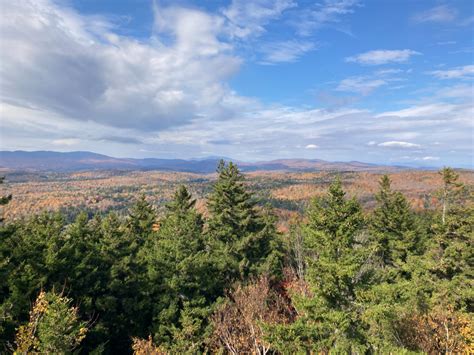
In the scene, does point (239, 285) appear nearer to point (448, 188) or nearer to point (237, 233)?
point (237, 233)

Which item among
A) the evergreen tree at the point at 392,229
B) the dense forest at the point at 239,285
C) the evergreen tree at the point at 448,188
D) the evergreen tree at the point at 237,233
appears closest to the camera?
the dense forest at the point at 239,285

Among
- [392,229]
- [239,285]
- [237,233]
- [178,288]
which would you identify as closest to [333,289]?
[239,285]

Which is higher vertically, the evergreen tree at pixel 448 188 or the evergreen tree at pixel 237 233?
the evergreen tree at pixel 448 188

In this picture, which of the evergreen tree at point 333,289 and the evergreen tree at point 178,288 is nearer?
the evergreen tree at point 333,289

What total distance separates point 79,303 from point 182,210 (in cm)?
1787

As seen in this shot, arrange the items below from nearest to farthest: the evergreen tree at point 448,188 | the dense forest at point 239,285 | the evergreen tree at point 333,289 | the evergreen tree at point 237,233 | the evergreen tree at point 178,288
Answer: the evergreen tree at point 333,289
the dense forest at point 239,285
the evergreen tree at point 178,288
the evergreen tree at point 448,188
the evergreen tree at point 237,233

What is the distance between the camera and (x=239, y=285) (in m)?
25.8

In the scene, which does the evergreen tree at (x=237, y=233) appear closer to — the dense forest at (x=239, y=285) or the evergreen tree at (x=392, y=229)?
the dense forest at (x=239, y=285)

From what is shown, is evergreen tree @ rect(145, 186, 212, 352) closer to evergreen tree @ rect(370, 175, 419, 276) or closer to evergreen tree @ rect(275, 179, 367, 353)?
evergreen tree @ rect(275, 179, 367, 353)

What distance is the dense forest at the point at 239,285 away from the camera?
51.3ft

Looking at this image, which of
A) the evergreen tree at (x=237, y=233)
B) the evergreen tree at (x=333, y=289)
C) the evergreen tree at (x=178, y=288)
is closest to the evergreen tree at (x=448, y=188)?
the evergreen tree at (x=333, y=289)

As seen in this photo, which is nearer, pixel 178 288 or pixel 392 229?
pixel 178 288

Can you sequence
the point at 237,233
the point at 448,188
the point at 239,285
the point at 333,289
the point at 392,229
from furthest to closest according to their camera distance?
1. the point at 392,229
2. the point at 237,233
3. the point at 448,188
4. the point at 239,285
5. the point at 333,289

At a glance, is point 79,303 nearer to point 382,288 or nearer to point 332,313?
point 332,313
